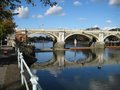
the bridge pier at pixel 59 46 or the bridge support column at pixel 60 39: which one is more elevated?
the bridge support column at pixel 60 39

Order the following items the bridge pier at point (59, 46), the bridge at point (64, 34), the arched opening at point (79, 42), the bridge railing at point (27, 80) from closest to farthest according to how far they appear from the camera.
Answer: the bridge railing at point (27, 80) < the bridge at point (64, 34) < the bridge pier at point (59, 46) < the arched opening at point (79, 42)

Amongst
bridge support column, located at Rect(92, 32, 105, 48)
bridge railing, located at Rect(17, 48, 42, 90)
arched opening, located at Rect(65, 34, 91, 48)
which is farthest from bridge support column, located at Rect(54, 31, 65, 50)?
bridge railing, located at Rect(17, 48, 42, 90)

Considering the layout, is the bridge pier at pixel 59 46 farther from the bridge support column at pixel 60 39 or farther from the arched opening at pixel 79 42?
the arched opening at pixel 79 42

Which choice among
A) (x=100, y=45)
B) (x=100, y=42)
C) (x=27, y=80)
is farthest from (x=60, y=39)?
(x=27, y=80)

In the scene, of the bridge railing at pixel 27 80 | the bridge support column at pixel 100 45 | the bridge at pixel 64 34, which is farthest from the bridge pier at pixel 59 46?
the bridge railing at pixel 27 80

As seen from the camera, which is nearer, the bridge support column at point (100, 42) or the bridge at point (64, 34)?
the bridge at point (64, 34)

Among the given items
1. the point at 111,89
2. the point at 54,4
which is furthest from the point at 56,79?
the point at 54,4

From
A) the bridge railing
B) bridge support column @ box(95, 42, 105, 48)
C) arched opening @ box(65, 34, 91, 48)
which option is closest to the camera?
the bridge railing

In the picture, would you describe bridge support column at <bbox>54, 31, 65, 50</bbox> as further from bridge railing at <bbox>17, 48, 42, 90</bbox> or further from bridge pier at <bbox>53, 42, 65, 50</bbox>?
bridge railing at <bbox>17, 48, 42, 90</bbox>

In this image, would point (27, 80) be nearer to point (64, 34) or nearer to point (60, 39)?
point (60, 39)

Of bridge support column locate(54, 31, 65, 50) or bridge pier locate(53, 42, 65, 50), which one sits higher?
bridge support column locate(54, 31, 65, 50)

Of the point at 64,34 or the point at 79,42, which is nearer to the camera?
the point at 64,34

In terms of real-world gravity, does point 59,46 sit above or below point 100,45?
below

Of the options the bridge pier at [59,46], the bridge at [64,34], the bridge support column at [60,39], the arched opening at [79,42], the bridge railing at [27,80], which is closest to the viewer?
the bridge railing at [27,80]
